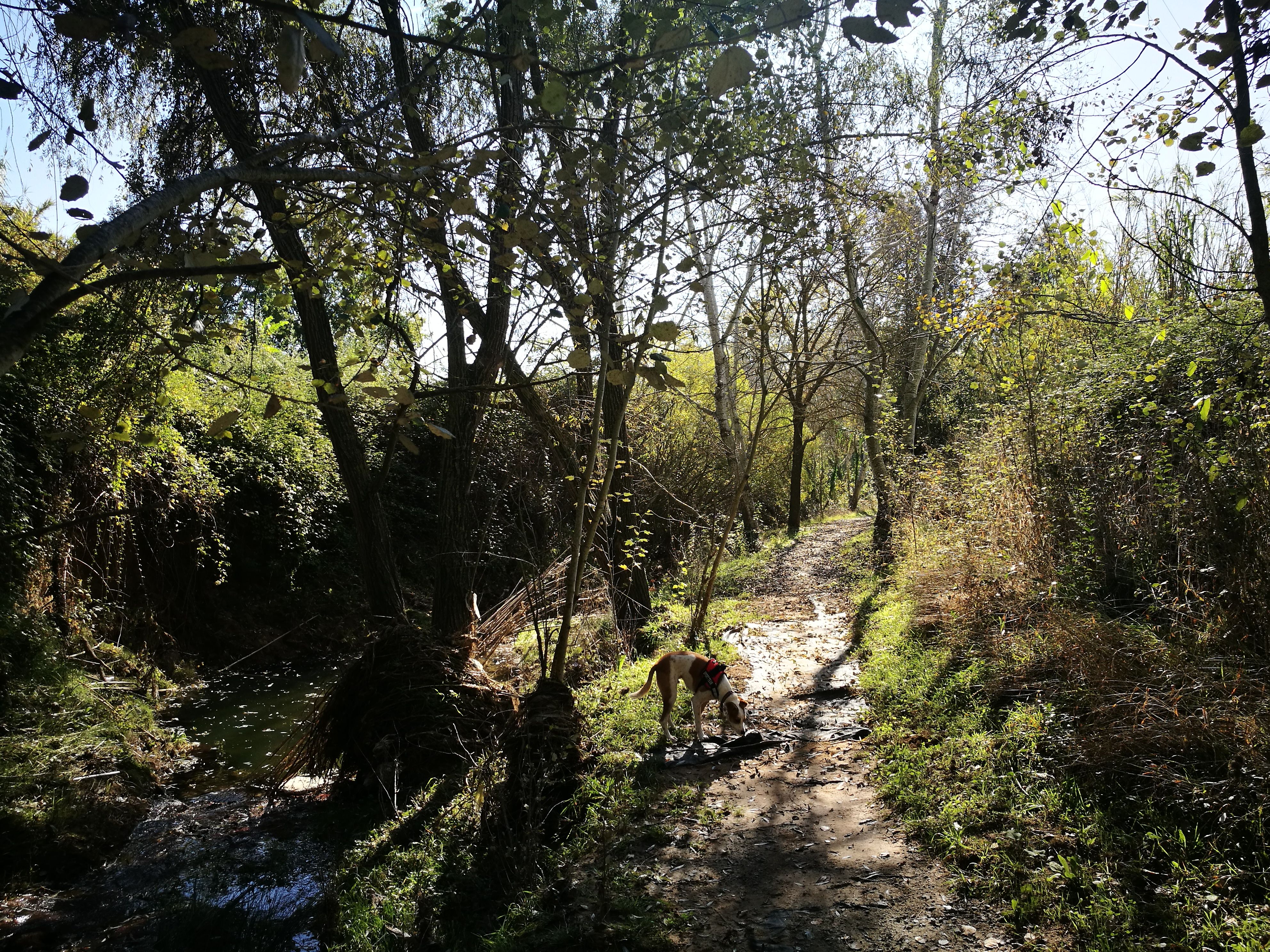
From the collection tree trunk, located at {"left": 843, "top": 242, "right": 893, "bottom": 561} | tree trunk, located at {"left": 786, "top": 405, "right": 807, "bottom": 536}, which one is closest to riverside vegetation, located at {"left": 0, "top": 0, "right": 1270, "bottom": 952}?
tree trunk, located at {"left": 843, "top": 242, "right": 893, "bottom": 561}

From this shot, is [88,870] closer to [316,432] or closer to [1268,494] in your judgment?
[1268,494]

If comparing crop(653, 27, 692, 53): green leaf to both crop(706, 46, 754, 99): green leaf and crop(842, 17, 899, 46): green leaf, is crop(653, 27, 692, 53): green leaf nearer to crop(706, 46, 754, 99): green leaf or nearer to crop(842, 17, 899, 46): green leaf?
crop(706, 46, 754, 99): green leaf

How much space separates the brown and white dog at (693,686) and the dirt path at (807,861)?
410 mm

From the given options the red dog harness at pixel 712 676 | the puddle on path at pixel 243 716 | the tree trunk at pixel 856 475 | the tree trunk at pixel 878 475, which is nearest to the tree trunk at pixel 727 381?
the tree trunk at pixel 878 475

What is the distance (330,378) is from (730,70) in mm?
3853

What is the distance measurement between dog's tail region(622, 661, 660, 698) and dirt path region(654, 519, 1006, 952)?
2.75 ft

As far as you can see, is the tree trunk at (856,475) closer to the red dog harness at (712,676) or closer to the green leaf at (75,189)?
the red dog harness at (712,676)

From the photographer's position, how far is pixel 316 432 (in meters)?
13.4

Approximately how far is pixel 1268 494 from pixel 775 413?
19738 millimetres

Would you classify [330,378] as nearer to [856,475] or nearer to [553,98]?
[553,98]

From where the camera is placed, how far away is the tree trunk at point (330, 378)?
5.62 m

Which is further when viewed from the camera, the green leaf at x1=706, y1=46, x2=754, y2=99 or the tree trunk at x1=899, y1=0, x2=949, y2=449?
the tree trunk at x1=899, y1=0, x2=949, y2=449

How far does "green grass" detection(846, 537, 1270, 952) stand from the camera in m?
3.30

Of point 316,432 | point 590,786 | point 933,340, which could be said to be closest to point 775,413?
point 933,340
